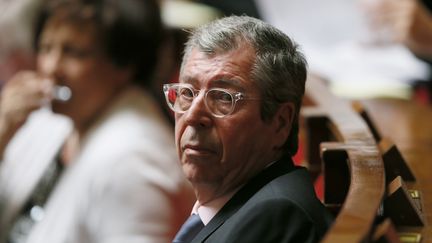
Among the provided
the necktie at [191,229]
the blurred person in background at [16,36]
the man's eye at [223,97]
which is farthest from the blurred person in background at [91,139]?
the man's eye at [223,97]

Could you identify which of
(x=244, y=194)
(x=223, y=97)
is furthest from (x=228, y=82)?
(x=244, y=194)

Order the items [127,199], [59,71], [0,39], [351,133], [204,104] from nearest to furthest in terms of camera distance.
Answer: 1. [204,104]
2. [351,133]
3. [127,199]
4. [59,71]
5. [0,39]

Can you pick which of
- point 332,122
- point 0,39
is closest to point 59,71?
point 0,39

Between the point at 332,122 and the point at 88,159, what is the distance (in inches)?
35.9

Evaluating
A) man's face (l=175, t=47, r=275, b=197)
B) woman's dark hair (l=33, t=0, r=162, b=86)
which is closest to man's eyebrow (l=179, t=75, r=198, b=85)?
man's face (l=175, t=47, r=275, b=197)

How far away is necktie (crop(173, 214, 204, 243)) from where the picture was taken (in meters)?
1.25

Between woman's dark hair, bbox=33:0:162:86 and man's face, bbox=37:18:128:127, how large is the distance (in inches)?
0.9

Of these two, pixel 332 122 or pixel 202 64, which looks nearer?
pixel 202 64

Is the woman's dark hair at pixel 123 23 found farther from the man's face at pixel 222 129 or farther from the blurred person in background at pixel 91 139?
the man's face at pixel 222 129

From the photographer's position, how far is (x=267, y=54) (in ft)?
3.92

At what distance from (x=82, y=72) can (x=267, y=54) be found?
1467mm

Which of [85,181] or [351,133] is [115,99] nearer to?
[85,181]

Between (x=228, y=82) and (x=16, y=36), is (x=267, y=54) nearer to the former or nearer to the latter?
(x=228, y=82)

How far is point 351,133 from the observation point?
1.56 meters
